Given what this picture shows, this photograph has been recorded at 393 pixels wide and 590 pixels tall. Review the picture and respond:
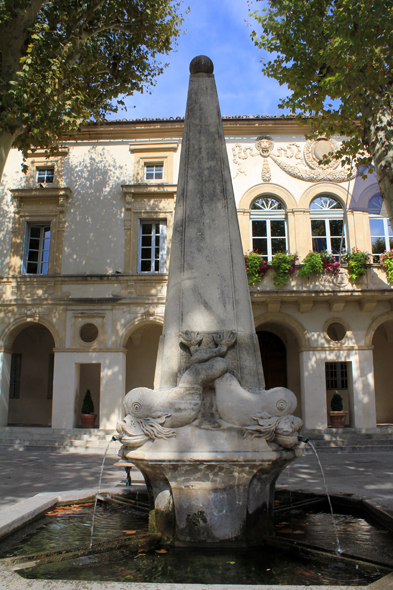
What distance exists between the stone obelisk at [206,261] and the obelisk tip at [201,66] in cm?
37

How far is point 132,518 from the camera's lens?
4.54 meters

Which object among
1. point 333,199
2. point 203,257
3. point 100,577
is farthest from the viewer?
point 333,199

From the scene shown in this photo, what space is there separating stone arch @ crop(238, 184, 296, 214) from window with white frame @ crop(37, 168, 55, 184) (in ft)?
23.9

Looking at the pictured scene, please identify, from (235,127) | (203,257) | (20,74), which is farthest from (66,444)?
(235,127)

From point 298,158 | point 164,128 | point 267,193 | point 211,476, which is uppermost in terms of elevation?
point 164,128

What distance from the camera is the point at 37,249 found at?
17.1m

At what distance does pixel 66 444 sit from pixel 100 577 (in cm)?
1164

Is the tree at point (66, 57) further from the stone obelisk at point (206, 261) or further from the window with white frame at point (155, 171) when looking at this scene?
the stone obelisk at point (206, 261)

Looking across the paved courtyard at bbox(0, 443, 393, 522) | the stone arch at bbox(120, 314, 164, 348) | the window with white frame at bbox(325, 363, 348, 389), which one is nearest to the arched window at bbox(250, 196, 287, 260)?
the stone arch at bbox(120, 314, 164, 348)

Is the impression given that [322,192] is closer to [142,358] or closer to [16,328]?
[142,358]

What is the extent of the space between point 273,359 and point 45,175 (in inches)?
442

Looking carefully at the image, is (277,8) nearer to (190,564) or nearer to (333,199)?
(333,199)

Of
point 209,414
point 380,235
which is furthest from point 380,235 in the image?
point 209,414

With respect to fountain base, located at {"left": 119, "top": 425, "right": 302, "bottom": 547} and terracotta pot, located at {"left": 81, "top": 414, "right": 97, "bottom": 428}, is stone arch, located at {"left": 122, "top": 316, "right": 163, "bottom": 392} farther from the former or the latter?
fountain base, located at {"left": 119, "top": 425, "right": 302, "bottom": 547}
